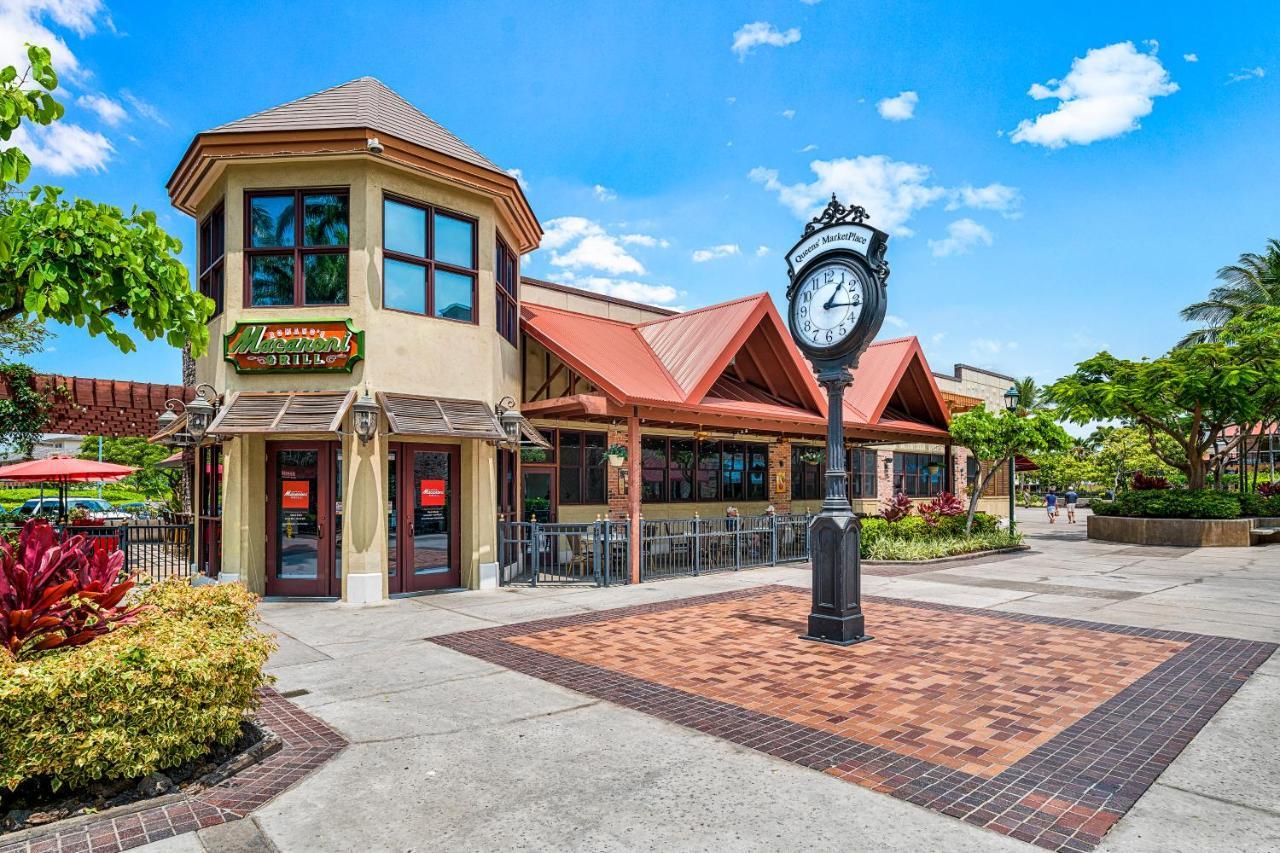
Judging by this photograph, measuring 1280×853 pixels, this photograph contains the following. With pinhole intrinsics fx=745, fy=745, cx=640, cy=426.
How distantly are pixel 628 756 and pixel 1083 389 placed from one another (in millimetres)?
24471

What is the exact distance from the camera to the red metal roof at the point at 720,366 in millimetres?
13898

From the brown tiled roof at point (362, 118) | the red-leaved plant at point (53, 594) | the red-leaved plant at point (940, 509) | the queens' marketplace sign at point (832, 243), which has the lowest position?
the red-leaved plant at point (940, 509)

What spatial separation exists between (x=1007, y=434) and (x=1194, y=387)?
778 cm

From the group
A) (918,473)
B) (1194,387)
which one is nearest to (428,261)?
(1194,387)

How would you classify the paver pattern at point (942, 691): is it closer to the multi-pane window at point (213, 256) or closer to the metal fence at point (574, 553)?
the metal fence at point (574, 553)

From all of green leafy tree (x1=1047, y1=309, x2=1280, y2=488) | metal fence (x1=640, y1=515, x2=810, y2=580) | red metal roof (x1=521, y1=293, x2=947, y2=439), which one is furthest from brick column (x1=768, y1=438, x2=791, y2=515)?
green leafy tree (x1=1047, y1=309, x2=1280, y2=488)

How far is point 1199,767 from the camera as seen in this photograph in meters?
4.98

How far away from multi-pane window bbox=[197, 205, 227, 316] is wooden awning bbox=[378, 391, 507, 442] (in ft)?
11.6

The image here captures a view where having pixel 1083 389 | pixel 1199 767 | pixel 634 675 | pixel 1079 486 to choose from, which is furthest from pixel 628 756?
pixel 1079 486

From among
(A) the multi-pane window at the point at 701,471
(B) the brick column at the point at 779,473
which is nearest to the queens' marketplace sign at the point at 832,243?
(A) the multi-pane window at the point at 701,471

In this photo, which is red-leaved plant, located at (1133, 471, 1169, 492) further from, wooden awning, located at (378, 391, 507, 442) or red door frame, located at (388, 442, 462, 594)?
red door frame, located at (388, 442, 462, 594)

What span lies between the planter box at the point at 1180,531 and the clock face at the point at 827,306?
19.1 meters

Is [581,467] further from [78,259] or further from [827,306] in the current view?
[78,259]

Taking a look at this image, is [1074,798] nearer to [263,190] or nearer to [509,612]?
[509,612]
